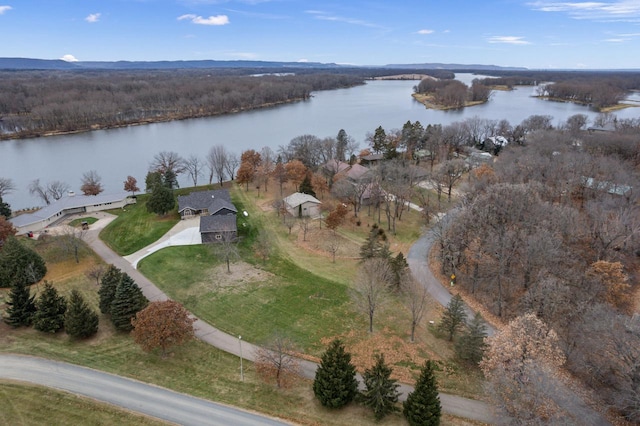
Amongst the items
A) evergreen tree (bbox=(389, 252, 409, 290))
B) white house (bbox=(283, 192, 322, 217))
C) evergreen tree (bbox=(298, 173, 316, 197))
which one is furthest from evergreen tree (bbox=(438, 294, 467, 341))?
evergreen tree (bbox=(298, 173, 316, 197))

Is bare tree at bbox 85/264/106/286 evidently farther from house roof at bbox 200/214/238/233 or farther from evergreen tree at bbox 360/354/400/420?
evergreen tree at bbox 360/354/400/420

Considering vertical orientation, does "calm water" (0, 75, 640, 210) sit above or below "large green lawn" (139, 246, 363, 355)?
above

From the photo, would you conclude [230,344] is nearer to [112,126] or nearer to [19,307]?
[19,307]

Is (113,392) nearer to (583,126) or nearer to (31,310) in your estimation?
(31,310)

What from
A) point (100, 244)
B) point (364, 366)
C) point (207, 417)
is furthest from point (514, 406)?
point (100, 244)

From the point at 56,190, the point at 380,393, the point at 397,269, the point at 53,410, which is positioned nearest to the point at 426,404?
the point at 380,393

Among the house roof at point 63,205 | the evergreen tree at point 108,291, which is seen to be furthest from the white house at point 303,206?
the house roof at point 63,205
